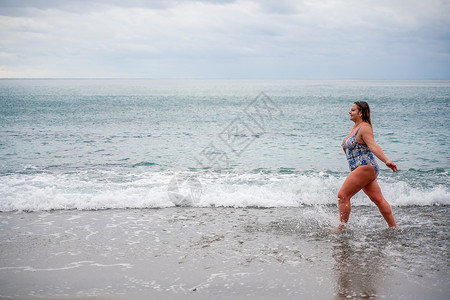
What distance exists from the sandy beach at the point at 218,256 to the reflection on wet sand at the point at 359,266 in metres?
0.01

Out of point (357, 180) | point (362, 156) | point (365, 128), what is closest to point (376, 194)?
point (357, 180)

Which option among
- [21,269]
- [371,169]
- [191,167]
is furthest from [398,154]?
[21,269]

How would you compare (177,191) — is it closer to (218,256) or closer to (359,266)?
(218,256)

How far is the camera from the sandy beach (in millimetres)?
3596

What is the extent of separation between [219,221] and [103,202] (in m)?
2.47

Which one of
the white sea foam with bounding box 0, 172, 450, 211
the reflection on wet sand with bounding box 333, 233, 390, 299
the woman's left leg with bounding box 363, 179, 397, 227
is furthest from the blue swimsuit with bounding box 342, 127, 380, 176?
the white sea foam with bounding box 0, 172, 450, 211

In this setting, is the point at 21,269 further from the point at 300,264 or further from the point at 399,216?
the point at 399,216

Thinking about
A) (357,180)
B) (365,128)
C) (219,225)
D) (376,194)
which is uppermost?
(365,128)

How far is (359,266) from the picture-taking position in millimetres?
4066

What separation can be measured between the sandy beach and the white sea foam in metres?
0.52

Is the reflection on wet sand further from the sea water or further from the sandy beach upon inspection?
the sea water

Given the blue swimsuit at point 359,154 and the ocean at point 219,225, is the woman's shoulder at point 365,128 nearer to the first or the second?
the blue swimsuit at point 359,154

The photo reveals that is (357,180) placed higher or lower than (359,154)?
lower

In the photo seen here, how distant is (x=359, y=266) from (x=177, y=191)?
4.44 m
